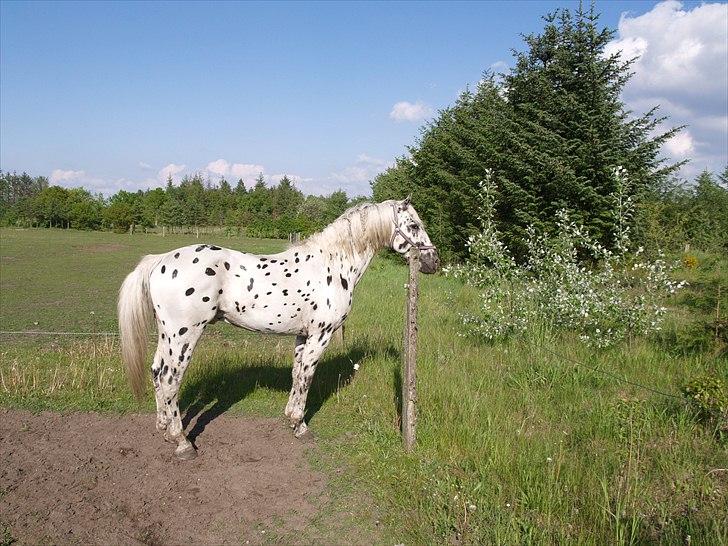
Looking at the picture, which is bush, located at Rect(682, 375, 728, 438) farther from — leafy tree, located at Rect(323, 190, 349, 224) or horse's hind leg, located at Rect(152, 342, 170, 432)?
leafy tree, located at Rect(323, 190, 349, 224)

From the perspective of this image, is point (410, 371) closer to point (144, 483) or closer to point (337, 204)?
point (144, 483)

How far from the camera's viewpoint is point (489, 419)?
13.1 ft

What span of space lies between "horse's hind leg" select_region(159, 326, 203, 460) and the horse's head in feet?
6.84

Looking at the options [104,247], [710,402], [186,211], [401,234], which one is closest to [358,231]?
[401,234]

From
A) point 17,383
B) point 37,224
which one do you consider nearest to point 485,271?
point 17,383

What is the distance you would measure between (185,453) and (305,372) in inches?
50.7

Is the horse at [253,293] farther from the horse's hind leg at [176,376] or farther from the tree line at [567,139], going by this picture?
the tree line at [567,139]

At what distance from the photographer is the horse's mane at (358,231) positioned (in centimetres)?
461

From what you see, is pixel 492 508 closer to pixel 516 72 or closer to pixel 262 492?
pixel 262 492

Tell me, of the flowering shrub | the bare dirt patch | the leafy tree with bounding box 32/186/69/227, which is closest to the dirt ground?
the flowering shrub

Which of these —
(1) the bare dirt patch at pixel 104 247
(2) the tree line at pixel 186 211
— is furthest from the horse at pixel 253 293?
(2) the tree line at pixel 186 211

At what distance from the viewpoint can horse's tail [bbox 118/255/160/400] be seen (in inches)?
168

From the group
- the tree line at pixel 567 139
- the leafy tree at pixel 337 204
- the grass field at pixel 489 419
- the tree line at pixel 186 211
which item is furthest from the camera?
the tree line at pixel 186 211

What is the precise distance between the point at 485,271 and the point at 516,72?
10195 millimetres
